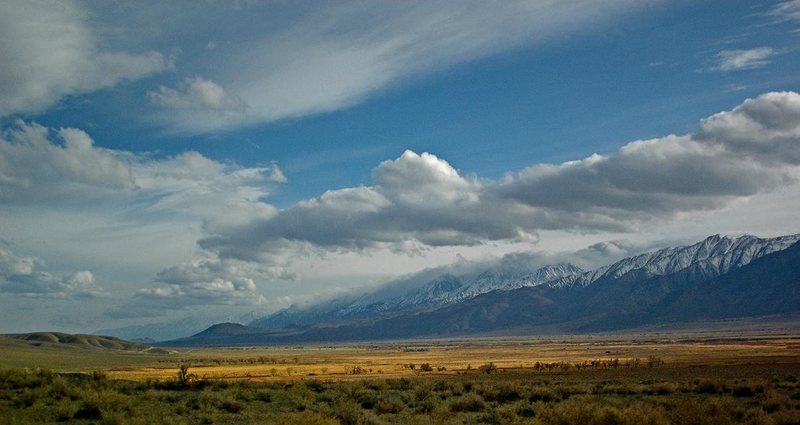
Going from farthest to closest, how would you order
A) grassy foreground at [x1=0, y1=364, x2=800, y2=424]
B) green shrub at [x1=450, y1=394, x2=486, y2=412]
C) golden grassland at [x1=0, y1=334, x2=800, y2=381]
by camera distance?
1. golden grassland at [x1=0, y1=334, x2=800, y2=381]
2. green shrub at [x1=450, y1=394, x2=486, y2=412]
3. grassy foreground at [x1=0, y1=364, x2=800, y2=424]

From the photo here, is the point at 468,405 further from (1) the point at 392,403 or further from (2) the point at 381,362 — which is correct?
(2) the point at 381,362

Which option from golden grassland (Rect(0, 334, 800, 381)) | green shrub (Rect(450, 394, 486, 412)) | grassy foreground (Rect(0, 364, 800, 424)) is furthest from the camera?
golden grassland (Rect(0, 334, 800, 381))

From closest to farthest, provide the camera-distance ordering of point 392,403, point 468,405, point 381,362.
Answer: point 468,405
point 392,403
point 381,362

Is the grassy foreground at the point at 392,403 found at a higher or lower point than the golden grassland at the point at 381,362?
higher

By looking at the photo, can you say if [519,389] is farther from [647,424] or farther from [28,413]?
[28,413]

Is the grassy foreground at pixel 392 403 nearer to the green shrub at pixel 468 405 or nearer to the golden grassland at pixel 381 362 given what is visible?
the green shrub at pixel 468 405

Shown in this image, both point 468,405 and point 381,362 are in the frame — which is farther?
point 381,362

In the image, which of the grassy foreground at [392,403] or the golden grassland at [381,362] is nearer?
the grassy foreground at [392,403]

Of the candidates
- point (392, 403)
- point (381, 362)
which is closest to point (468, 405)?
point (392, 403)

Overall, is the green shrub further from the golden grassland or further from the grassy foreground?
the golden grassland

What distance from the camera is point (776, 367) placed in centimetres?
5684

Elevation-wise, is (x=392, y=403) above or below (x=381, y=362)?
above

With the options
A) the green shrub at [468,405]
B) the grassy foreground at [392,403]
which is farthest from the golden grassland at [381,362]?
the green shrub at [468,405]

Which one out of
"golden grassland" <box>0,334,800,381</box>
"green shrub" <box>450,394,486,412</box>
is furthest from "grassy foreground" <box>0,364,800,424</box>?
"golden grassland" <box>0,334,800,381</box>
